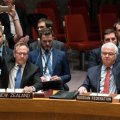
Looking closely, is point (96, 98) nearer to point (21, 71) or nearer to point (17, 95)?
point (17, 95)

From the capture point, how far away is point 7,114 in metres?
4.05

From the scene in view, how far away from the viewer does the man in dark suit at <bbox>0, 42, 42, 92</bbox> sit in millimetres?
4965

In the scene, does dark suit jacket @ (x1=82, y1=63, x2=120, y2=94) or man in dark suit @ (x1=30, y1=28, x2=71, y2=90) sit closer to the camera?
dark suit jacket @ (x1=82, y1=63, x2=120, y2=94)

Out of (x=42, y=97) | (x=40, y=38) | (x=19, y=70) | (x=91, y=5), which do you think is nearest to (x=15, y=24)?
(x=40, y=38)

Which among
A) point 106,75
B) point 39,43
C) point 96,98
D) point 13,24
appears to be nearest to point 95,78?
point 106,75

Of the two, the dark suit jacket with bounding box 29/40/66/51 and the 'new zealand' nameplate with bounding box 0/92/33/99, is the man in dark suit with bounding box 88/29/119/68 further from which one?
the 'new zealand' nameplate with bounding box 0/92/33/99

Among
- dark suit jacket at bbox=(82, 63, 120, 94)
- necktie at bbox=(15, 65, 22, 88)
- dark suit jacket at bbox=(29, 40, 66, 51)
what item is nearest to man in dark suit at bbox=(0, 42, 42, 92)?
necktie at bbox=(15, 65, 22, 88)

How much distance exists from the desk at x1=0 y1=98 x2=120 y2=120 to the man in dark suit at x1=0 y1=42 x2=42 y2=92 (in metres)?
0.93

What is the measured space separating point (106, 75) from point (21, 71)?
2.85 feet

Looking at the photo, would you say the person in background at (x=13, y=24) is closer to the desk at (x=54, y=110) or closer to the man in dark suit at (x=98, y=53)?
the man in dark suit at (x=98, y=53)

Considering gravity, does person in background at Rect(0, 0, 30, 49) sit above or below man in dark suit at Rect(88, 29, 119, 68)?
above

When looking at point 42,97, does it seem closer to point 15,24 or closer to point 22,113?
point 22,113

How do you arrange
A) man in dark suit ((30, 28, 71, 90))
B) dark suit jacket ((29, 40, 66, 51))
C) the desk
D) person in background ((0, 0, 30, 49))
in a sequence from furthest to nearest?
person in background ((0, 0, 30, 49))
dark suit jacket ((29, 40, 66, 51))
man in dark suit ((30, 28, 71, 90))
the desk

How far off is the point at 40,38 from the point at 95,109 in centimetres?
204
